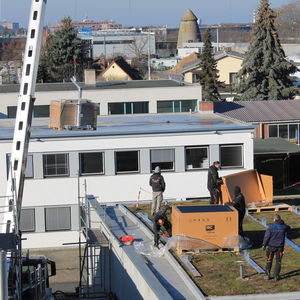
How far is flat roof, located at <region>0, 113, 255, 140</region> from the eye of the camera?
33.7 metres

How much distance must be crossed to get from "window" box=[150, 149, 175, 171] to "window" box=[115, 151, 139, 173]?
64 cm

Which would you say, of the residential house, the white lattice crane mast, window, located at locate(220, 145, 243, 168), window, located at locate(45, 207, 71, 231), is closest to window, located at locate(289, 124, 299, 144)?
window, located at locate(220, 145, 243, 168)

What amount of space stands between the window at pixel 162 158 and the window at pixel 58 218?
152 inches

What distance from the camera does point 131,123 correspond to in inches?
1505

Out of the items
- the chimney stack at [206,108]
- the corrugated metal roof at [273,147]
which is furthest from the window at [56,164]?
the chimney stack at [206,108]

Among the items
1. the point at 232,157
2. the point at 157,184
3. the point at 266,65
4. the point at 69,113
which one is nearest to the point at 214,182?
the point at 157,184

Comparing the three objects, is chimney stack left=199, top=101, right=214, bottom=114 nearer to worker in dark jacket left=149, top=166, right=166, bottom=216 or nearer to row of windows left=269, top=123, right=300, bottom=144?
row of windows left=269, top=123, right=300, bottom=144

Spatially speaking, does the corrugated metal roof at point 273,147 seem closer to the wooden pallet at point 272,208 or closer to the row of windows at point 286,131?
the row of windows at point 286,131

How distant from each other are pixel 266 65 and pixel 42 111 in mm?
19598

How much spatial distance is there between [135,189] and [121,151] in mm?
1616

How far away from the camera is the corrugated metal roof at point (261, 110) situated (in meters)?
50.5

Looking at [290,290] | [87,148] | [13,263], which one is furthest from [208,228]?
[87,148]

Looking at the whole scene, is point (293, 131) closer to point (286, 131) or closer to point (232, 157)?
point (286, 131)

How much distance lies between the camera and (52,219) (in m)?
34.1
